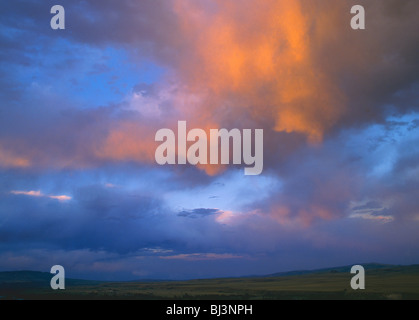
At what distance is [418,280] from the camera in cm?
19138
